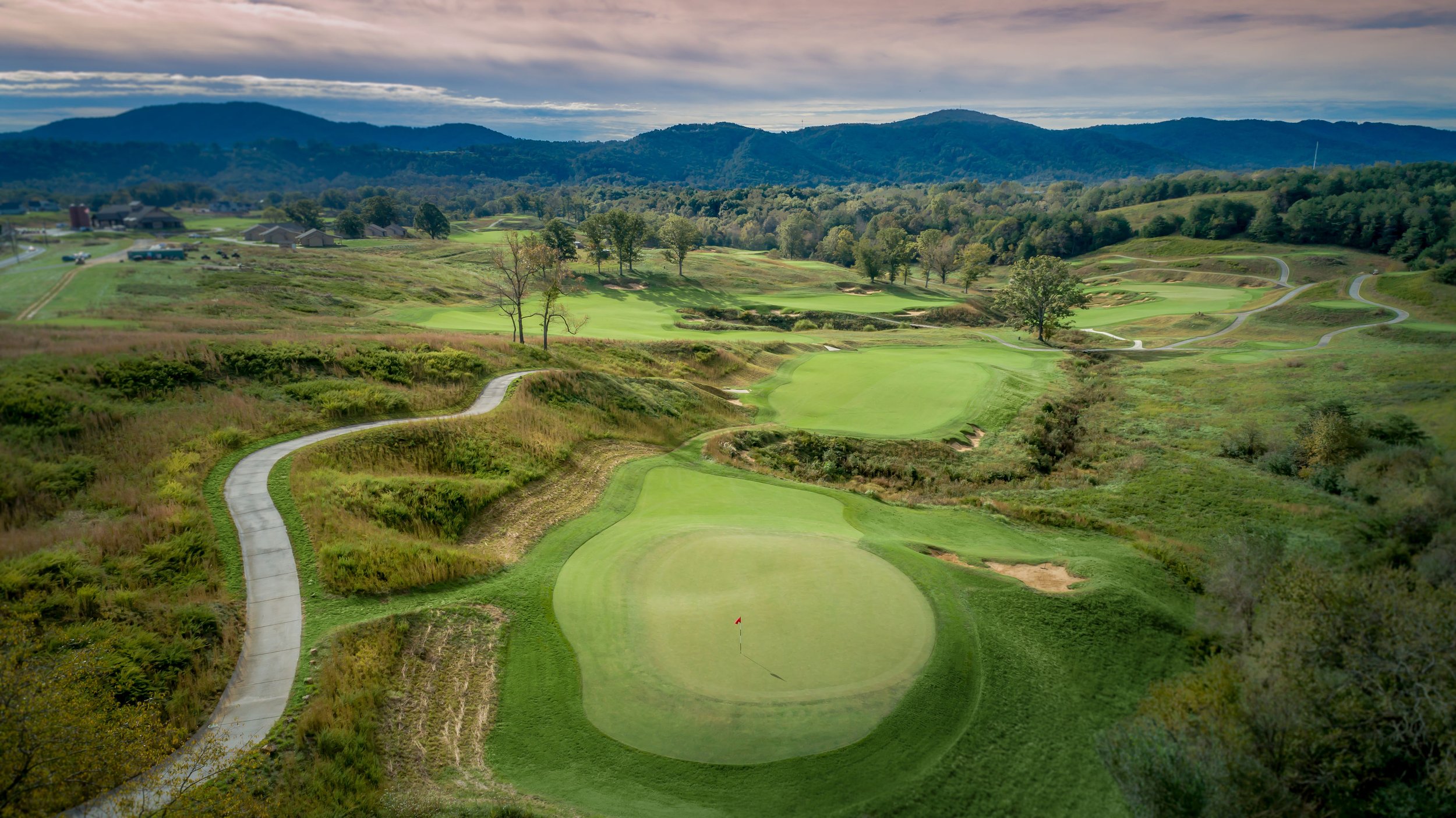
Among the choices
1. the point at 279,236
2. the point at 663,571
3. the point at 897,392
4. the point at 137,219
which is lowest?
the point at 663,571

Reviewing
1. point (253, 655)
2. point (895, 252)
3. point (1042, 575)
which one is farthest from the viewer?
point (895, 252)

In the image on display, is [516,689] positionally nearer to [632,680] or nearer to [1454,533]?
[632,680]

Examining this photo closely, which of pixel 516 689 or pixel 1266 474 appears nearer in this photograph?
pixel 516 689

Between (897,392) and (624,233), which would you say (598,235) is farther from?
(897,392)

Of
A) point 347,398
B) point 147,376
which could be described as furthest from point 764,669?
point 147,376

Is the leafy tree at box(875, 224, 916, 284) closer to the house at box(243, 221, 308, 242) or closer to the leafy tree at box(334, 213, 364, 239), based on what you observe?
the house at box(243, 221, 308, 242)

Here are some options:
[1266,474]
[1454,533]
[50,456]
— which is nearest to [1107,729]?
[1454,533]
